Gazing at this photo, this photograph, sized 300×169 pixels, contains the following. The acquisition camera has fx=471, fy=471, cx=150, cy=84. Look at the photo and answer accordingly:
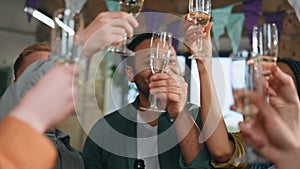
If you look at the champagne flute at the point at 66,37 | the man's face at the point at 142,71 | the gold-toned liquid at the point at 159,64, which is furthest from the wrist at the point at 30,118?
the man's face at the point at 142,71

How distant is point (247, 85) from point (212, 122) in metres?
0.46

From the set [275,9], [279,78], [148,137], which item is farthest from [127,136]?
[275,9]

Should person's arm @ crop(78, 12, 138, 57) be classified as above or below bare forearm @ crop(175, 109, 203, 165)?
above

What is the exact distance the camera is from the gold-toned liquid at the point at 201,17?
121 cm

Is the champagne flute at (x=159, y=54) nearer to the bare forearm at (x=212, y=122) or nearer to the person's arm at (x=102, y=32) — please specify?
the bare forearm at (x=212, y=122)

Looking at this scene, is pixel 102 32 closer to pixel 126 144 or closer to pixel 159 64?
pixel 159 64

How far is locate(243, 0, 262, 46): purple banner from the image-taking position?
2930mm

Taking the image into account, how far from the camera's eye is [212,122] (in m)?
1.25

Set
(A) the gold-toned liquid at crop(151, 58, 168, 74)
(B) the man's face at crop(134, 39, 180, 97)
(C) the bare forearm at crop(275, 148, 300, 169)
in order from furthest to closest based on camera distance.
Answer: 1. (B) the man's face at crop(134, 39, 180, 97)
2. (A) the gold-toned liquid at crop(151, 58, 168, 74)
3. (C) the bare forearm at crop(275, 148, 300, 169)

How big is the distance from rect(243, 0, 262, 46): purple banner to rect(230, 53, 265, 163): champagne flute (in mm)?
2122

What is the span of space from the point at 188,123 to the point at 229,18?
2025 mm

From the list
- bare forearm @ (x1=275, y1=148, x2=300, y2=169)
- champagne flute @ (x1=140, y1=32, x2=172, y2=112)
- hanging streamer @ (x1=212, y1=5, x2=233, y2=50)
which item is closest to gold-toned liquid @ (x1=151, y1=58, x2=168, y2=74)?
champagne flute @ (x1=140, y1=32, x2=172, y2=112)

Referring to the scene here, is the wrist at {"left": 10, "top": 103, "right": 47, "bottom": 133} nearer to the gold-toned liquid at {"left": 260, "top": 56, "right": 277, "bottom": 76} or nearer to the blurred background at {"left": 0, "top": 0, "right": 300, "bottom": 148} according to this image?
the gold-toned liquid at {"left": 260, "top": 56, "right": 277, "bottom": 76}

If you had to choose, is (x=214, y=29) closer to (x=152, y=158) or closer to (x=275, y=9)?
(x=275, y=9)
